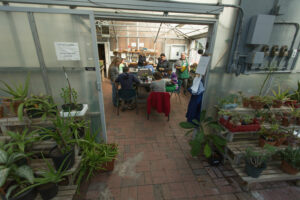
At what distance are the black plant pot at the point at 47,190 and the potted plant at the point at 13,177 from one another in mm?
77

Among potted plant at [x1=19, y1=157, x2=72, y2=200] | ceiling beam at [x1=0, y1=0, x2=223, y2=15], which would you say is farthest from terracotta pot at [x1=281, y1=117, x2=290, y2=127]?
potted plant at [x1=19, y1=157, x2=72, y2=200]

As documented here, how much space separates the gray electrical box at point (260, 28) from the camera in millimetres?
2094

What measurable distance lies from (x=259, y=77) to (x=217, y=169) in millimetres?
1862

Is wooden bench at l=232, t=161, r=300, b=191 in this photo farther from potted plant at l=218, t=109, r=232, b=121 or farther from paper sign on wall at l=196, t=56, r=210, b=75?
paper sign on wall at l=196, t=56, r=210, b=75

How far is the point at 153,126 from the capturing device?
3.44 meters

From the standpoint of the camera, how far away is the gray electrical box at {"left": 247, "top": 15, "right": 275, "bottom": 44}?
209 centimetres

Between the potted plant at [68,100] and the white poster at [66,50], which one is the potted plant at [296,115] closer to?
the potted plant at [68,100]

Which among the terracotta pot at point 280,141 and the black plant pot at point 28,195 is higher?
the terracotta pot at point 280,141

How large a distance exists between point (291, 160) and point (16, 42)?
4.01 meters

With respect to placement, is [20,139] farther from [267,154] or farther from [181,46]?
[181,46]

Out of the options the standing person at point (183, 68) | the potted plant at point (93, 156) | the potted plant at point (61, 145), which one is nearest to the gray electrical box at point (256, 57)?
the potted plant at point (93, 156)

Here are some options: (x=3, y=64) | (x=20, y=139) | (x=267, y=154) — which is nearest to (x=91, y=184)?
(x=20, y=139)

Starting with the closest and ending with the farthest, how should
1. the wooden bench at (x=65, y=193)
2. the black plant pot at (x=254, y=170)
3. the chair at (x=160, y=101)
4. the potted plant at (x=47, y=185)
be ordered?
the potted plant at (x=47, y=185)
the wooden bench at (x=65, y=193)
the black plant pot at (x=254, y=170)
the chair at (x=160, y=101)

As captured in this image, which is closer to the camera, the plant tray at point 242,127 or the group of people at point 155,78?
the plant tray at point 242,127
